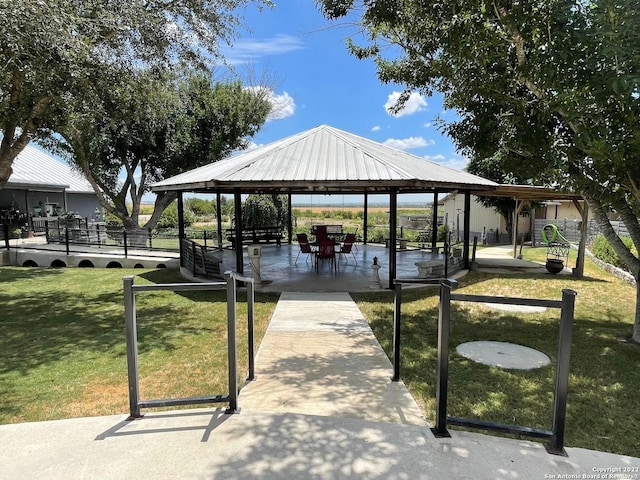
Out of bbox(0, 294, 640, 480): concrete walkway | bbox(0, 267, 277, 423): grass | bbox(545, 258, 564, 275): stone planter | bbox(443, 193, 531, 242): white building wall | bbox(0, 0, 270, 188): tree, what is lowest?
bbox(0, 267, 277, 423): grass

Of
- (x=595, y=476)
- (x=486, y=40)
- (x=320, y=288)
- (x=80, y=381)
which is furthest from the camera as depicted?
(x=320, y=288)

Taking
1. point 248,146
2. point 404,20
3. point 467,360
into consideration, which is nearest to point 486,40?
point 404,20

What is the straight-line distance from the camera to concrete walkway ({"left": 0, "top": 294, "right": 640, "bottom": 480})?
2.51m

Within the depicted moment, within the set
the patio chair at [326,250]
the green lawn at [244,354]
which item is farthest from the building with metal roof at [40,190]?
the patio chair at [326,250]

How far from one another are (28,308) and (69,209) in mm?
20393

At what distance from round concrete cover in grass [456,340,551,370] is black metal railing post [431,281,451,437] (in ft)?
6.48

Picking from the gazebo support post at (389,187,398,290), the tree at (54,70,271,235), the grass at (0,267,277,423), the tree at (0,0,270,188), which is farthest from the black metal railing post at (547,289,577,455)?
the tree at (54,70,271,235)

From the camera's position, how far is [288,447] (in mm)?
2766

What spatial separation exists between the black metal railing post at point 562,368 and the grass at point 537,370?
14.0 inches

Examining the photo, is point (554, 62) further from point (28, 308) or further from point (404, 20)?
point (28, 308)

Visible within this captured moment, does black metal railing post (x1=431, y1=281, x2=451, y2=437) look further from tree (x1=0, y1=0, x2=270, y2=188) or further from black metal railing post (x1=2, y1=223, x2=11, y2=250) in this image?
black metal railing post (x1=2, y1=223, x2=11, y2=250)

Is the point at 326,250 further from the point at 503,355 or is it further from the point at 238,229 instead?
the point at 503,355

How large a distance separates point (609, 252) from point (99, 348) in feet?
47.2

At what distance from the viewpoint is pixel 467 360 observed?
4711 mm
